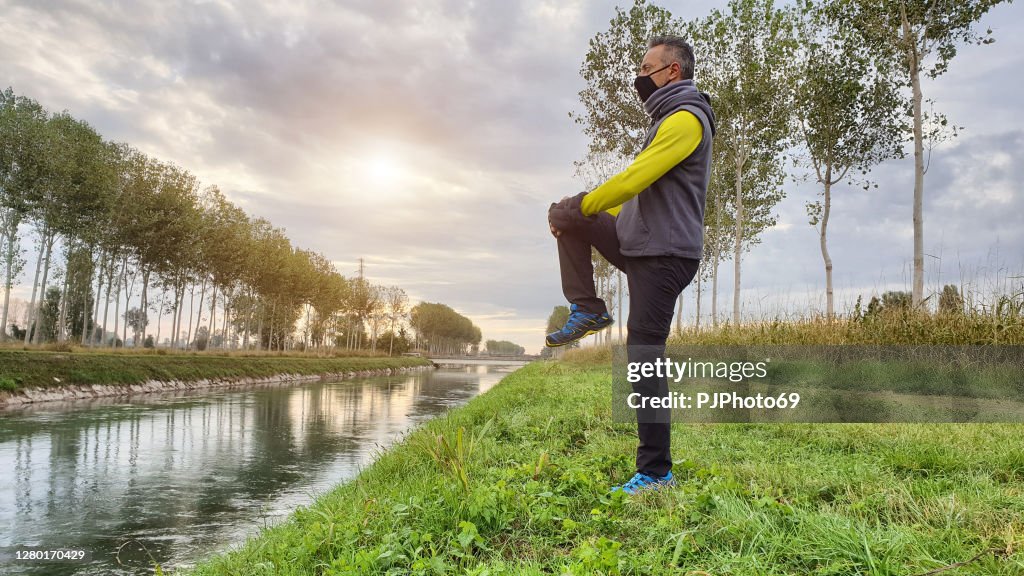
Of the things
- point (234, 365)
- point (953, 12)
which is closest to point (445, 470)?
point (953, 12)

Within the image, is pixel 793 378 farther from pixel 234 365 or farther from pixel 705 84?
pixel 234 365

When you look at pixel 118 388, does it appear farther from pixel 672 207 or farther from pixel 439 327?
pixel 439 327

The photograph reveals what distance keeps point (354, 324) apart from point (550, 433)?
64799 mm

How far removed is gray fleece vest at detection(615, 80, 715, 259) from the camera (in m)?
2.66

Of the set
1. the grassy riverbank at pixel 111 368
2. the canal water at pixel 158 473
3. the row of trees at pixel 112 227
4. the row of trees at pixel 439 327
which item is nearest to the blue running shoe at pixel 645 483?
the canal water at pixel 158 473

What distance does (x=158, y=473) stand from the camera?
9.05m

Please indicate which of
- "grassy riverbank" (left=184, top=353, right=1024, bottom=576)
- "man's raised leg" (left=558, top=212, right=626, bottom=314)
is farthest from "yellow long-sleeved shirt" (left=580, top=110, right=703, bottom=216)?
"grassy riverbank" (left=184, top=353, right=1024, bottom=576)

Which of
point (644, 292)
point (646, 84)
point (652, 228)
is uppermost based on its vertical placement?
point (646, 84)

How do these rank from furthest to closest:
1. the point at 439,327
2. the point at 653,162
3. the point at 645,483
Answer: the point at 439,327, the point at 645,483, the point at 653,162

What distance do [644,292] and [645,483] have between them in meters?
1.01

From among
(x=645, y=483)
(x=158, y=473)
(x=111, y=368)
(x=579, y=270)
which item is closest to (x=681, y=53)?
(x=579, y=270)

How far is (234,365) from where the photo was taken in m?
30.4

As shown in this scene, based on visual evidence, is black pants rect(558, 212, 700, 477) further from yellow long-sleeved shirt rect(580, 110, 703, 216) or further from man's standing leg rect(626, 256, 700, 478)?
yellow long-sleeved shirt rect(580, 110, 703, 216)

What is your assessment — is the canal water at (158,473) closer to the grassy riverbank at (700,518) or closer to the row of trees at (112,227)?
the grassy riverbank at (700,518)
